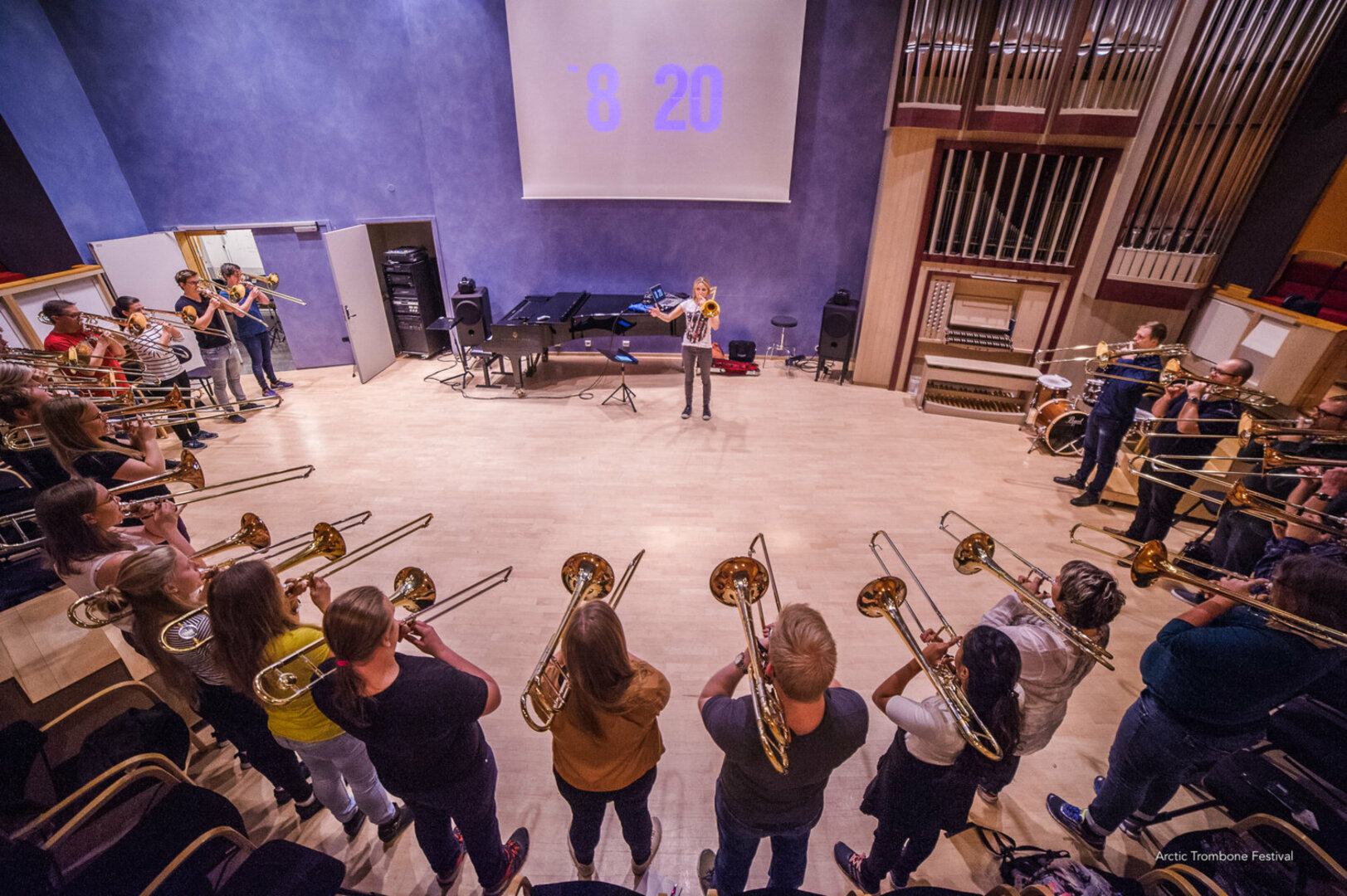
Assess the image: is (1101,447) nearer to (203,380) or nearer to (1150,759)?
(1150,759)

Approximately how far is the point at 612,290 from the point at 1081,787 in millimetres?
6518

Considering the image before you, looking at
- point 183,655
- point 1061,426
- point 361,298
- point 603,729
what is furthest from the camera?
point 361,298

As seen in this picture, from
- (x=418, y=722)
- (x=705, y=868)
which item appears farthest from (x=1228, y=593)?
(x=418, y=722)

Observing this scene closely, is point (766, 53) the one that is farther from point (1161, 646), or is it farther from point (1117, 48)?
point (1161, 646)

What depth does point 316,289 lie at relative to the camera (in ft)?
22.5

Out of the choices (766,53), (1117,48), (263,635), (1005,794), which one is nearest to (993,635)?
(1005,794)

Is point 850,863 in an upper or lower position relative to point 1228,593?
lower

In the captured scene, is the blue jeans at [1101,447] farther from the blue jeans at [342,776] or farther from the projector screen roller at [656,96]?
the blue jeans at [342,776]

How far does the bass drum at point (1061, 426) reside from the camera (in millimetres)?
4789

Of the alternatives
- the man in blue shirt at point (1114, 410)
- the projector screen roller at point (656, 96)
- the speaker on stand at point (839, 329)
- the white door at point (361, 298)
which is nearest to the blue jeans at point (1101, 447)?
the man in blue shirt at point (1114, 410)

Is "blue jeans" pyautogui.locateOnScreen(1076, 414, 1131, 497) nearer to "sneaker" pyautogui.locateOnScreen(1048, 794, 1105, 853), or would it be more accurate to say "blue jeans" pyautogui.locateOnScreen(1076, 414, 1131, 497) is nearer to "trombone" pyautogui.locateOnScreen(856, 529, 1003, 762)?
"sneaker" pyautogui.locateOnScreen(1048, 794, 1105, 853)

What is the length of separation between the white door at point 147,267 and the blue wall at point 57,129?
0.20 meters

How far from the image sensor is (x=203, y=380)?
20.9ft

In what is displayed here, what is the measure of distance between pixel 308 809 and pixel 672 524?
255cm
